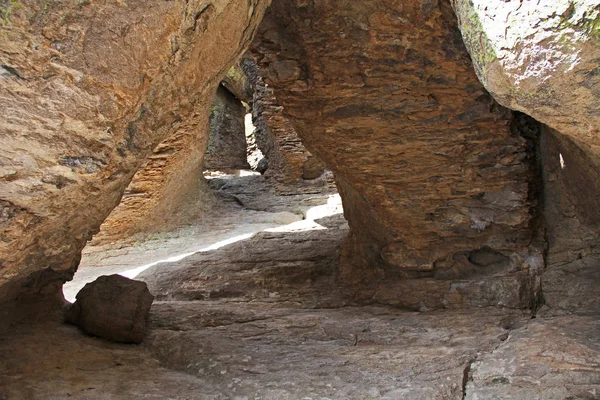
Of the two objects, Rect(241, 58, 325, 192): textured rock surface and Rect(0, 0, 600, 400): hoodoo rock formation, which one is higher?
Rect(241, 58, 325, 192): textured rock surface

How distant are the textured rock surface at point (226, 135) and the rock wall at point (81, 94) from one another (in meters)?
8.82

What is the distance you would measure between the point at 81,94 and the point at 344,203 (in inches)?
138

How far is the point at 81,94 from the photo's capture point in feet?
7.31

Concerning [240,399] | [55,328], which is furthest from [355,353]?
[55,328]

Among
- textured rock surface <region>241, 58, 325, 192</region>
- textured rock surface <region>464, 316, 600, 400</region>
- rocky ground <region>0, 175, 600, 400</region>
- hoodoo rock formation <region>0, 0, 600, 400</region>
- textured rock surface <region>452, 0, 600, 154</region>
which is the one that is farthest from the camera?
textured rock surface <region>241, 58, 325, 192</region>

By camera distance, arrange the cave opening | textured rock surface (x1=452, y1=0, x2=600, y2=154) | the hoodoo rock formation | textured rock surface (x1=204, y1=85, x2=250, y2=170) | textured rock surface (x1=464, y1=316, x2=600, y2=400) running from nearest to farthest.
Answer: textured rock surface (x1=452, y1=0, x2=600, y2=154) < the hoodoo rock formation < textured rock surface (x1=464, y1=316, x2=600, y2=400) < the cave opening < textured rock surface (x1=204, y1=85, x2=250, y2=170)

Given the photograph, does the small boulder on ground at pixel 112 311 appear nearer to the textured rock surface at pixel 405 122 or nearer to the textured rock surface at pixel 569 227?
the textured rock surface at pixel 405 122

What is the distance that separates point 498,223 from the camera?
4.37 m

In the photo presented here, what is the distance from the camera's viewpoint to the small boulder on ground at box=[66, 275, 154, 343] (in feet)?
11.7

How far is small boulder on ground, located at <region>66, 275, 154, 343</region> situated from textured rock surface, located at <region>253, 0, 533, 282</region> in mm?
1602

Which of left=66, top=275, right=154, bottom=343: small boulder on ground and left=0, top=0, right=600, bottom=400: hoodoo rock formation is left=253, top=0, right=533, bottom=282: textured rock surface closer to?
left=0, top=0, right=600, bottom=400: hoodoo rock formation

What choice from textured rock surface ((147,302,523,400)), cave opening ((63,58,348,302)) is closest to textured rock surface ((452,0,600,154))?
textured rock surface ((147,302,523,400))

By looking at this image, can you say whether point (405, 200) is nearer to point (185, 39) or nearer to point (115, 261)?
point (185, 39)

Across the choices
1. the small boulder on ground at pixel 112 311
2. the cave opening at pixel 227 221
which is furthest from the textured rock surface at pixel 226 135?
the small boulder on ground at pixel 112 311
